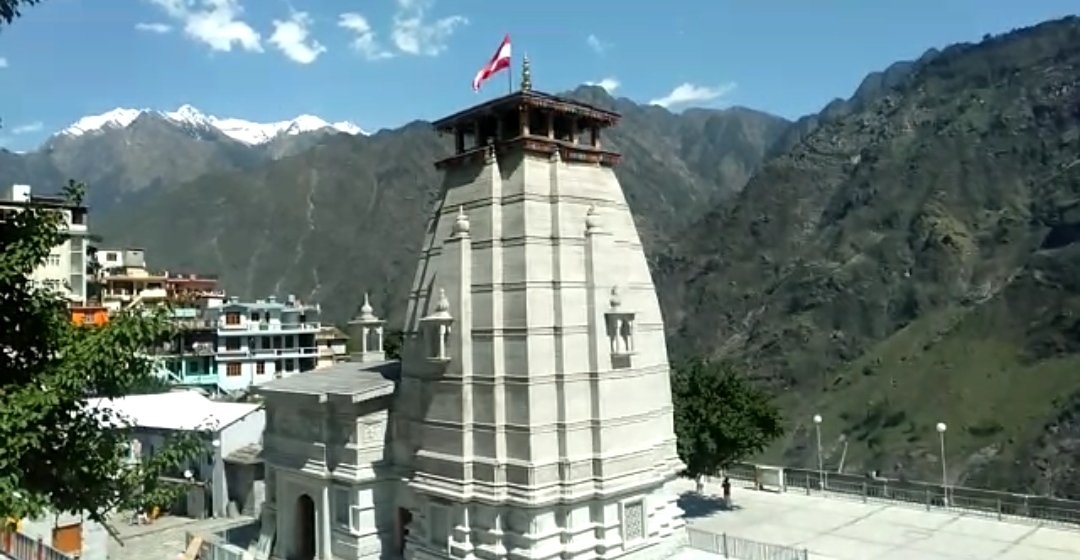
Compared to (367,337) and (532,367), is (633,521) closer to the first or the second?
(532,367)

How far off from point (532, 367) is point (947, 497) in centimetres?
2353

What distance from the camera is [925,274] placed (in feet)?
349

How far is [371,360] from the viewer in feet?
115

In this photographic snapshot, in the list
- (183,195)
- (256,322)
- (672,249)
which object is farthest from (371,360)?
(183,195)

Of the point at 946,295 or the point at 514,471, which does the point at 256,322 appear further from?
the point at 946,295

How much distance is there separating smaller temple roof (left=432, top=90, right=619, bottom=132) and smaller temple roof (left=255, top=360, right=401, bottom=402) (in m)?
8.58

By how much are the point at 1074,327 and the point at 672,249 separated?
69868mm

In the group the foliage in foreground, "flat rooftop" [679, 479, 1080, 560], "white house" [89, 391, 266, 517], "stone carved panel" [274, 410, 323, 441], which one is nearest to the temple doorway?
"stone carved panel" [274, 410, 323, 441]

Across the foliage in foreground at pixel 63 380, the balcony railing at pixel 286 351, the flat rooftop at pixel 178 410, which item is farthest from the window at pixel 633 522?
the balcony railing at pixel 286 351

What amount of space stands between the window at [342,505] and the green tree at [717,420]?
14.8 meters

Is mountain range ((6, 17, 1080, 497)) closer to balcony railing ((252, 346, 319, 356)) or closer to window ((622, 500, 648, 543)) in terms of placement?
balcony railing ((252, 346, 319, 356))

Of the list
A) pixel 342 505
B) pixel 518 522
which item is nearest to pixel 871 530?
pixel 518 522

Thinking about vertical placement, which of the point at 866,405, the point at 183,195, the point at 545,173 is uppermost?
the point at 183,195

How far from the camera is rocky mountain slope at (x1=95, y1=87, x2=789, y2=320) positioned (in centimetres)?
16112
